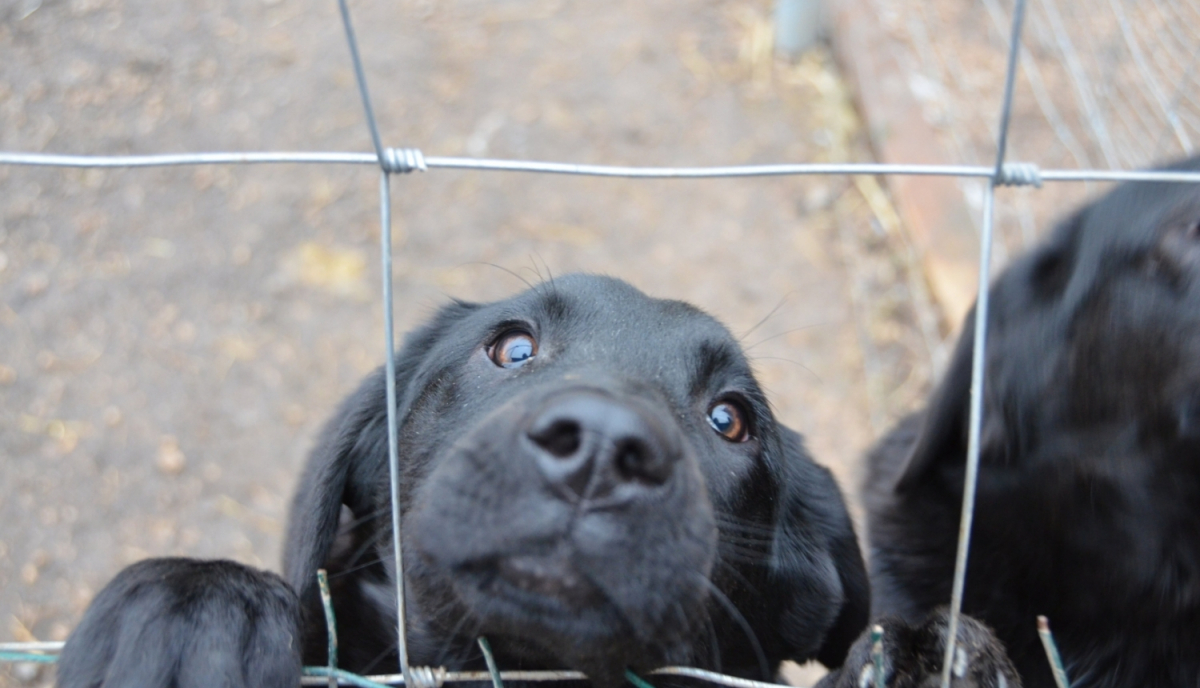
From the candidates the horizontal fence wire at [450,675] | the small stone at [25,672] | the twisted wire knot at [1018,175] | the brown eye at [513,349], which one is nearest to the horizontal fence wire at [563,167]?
the twisted wire knot at [1018,175]

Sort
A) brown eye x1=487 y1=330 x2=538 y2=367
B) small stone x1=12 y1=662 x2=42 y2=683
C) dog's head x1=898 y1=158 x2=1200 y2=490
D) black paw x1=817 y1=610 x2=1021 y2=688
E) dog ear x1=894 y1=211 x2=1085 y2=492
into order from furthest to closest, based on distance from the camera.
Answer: small stone x1=12 y1=662 x2=42 y2=683
dog ear x1=894 y1=211 x2=1085 y2=492
brown eye x1=487 y1=330 x2=538 y2=367
dog's head x1=898 y1=158 x2=1200 y2=490
black paw x1=817 y1=610 x2=1021 y2=688

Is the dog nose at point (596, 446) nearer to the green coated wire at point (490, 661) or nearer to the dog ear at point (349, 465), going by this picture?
the green coated wire at point (490, 661)

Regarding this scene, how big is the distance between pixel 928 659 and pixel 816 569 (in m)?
0.49

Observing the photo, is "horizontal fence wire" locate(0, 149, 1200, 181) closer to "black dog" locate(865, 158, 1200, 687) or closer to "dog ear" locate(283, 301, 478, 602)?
"black dog" locate(865, 158, 1200, 687)

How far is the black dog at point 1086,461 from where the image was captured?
1.91 metres

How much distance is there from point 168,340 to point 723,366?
278 centimetres

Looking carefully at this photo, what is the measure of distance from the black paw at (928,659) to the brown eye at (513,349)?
85 cm

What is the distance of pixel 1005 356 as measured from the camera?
2.29m

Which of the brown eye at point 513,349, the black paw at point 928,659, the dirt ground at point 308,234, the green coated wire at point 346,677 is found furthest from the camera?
the dirt ground at point 308,234

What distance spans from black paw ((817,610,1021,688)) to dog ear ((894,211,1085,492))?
0.75 m

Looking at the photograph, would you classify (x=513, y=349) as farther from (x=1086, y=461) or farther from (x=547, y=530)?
(x=1086, y=461)

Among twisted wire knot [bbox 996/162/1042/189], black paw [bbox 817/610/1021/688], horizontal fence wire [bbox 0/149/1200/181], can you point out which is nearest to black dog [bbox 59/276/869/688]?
black paw [bbox 817/610/1021/688]

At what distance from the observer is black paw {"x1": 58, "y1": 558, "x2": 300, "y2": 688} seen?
1420 mm

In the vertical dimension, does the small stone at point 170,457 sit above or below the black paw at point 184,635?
above
